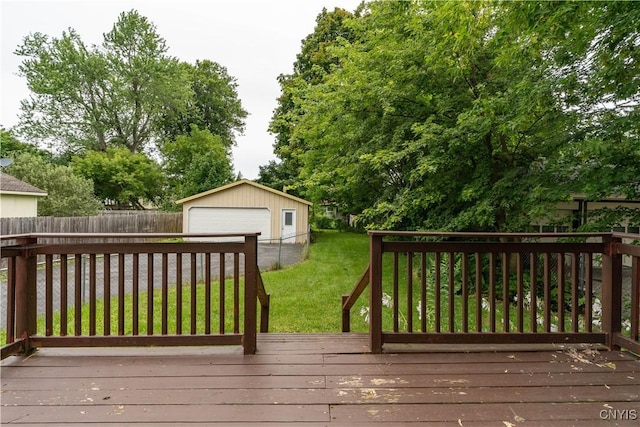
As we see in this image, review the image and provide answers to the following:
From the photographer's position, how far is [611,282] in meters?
2.82

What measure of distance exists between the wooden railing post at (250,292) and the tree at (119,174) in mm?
20803

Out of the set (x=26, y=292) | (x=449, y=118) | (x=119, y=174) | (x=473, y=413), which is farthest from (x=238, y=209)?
(x=473, y=413)

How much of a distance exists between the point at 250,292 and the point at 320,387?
33.8 inches

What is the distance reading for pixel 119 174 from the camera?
20641 mm

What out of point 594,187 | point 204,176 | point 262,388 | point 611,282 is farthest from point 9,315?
point 204,176

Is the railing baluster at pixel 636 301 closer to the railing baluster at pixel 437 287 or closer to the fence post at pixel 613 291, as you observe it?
the fence post at pixel 613 291

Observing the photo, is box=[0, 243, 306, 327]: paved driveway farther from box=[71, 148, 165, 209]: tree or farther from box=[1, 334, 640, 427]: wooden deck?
box=[71, 148, 165, 209]: tree

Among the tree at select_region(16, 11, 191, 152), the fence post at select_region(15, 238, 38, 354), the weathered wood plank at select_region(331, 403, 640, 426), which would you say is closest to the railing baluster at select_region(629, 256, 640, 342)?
the weathered wood plank at select_region(331, 403, 640, 426)

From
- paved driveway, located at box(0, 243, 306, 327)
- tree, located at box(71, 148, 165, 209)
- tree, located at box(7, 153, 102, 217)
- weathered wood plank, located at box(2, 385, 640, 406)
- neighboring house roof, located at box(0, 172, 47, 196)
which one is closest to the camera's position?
weathered wood plank, located at box(2, 385, 640, 406)

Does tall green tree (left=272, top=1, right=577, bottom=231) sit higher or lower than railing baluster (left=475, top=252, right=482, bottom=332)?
higher

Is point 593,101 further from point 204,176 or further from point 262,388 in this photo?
point 204,176

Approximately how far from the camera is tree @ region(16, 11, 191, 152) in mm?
25031

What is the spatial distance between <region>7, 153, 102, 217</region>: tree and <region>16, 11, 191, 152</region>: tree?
12.1 m

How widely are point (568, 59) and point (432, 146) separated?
2011 millimetres
